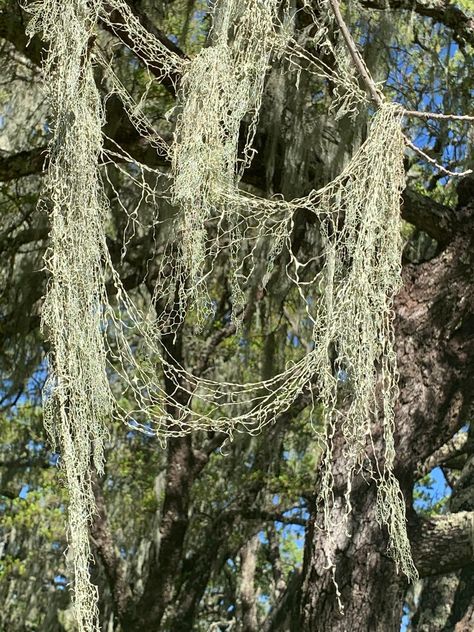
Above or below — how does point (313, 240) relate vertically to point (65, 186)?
above

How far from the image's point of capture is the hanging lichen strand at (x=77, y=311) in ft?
7.28

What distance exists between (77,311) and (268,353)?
2547mm

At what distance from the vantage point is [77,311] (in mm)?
2262

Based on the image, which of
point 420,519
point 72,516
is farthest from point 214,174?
point 420,519

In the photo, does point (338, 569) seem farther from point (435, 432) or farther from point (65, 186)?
point (65, 186)

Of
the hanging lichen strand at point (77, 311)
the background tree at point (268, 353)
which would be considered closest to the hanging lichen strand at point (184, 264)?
the hanging lichen strand at point (77, 311)

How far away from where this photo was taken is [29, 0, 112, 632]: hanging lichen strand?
2219mm

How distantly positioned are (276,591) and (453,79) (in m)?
5.14

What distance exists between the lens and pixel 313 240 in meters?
4.40

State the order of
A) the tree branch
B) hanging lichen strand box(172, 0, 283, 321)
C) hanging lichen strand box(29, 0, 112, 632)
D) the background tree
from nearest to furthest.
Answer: hanging lichen strand box(29, 0, 112, 632)
hanging lichen strand box(172, 0, 283, 321)
the background tree
the tree branch

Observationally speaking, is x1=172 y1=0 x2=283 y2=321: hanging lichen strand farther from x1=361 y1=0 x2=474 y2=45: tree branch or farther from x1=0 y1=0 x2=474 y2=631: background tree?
x1=361 y1=0 x2=474 y2=45: tree branch

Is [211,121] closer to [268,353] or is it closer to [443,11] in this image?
[443,11]

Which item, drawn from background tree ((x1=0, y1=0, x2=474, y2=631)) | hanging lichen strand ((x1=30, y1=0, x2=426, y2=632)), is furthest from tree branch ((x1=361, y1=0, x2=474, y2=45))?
hanging lichen strand ((x1=30, y1=0, x2=426, y2=632))

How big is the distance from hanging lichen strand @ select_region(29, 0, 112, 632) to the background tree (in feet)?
0.51
